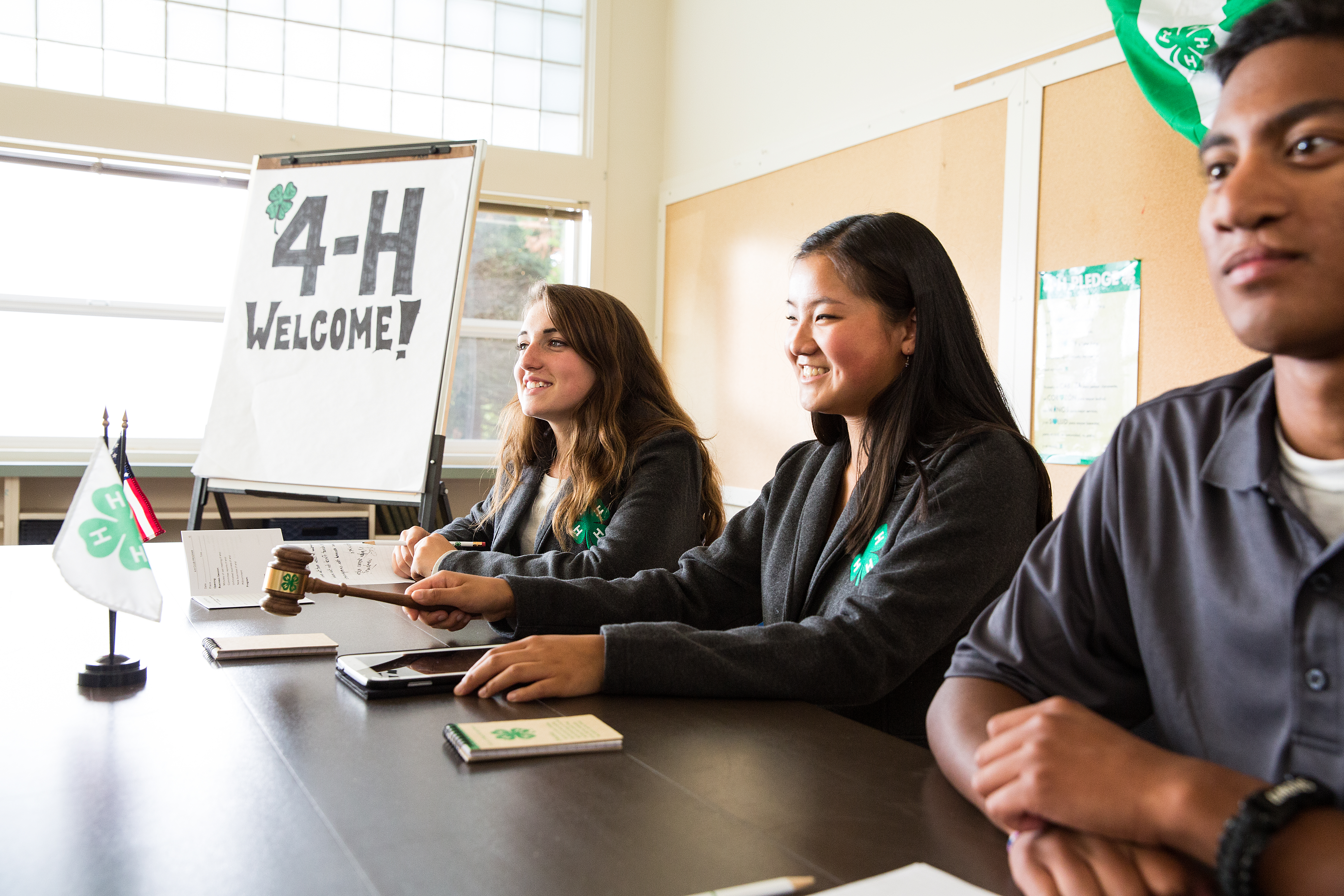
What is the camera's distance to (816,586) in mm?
1408

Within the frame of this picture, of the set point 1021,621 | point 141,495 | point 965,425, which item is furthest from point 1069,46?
point 141,495

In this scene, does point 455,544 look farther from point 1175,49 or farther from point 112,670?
point 1175,49

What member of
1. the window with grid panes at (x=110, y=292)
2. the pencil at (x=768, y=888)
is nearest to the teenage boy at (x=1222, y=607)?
the pencil at (x=768, y=888)

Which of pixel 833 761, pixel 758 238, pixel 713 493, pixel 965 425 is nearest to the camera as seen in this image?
pixel 833 761

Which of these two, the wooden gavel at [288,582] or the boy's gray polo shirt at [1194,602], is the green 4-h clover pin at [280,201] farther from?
the boy's gray polo shirt at [1194,602]

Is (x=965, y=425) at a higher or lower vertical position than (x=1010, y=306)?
lower

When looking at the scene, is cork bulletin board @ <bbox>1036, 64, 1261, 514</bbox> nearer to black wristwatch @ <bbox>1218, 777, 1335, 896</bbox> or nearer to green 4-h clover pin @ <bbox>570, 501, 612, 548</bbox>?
green 4-h clover pin @ <bbox>570, 501, 612, 548</bbox>

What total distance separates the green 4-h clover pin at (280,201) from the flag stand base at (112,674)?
2.17 metres

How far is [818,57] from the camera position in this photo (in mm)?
3551

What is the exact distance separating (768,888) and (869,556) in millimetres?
737

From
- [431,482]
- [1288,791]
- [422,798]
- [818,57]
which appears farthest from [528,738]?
[818,57]

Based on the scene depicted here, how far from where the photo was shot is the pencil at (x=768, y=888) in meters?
0.63

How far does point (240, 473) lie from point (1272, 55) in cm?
274

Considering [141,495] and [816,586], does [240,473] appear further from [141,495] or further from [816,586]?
[816,586]
